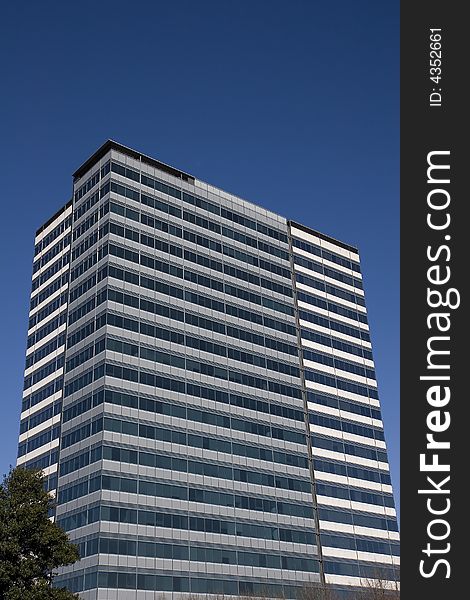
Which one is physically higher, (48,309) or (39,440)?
(48,309)

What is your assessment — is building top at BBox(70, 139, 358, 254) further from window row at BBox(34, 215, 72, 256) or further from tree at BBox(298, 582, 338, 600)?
tree at BBox(298, 582, 338, 600)

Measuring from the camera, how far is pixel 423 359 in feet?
73.6

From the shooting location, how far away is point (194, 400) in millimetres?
89938

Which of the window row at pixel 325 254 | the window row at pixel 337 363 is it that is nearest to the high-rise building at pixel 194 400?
the window row at pixel 337 363

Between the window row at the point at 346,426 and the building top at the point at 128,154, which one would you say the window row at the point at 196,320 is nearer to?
the window row at the point at 346,426

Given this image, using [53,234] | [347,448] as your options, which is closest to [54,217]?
[53,234]

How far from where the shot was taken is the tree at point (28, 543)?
47.8 meters

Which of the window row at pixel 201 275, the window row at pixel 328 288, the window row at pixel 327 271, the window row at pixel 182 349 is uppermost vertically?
the window row at pixel 327 271

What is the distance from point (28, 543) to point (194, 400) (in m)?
41.5

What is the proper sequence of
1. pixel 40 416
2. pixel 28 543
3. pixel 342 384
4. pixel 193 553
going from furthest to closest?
1. pixel 342 384
2. pixel 40 416
3. pixel 193 553
4. pixel 28 543

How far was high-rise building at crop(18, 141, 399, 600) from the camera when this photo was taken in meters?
79.9

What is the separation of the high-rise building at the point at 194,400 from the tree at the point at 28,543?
24.9 meters

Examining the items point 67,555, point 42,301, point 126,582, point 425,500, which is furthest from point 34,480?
point 42,301

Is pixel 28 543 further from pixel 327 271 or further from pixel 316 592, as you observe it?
pixel 327 271
